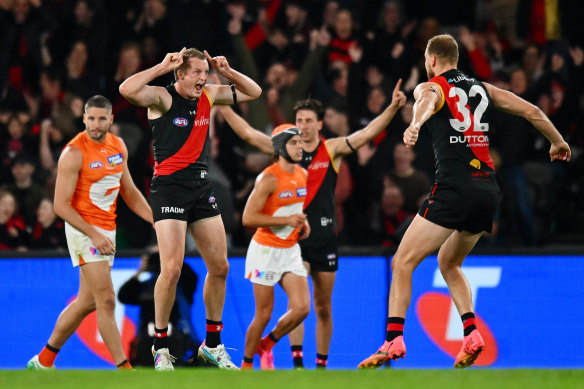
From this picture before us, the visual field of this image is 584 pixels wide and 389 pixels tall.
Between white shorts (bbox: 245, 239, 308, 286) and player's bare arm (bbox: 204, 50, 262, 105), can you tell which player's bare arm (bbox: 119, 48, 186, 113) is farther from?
white shorts (bbox: 245, 239, 308, 286)

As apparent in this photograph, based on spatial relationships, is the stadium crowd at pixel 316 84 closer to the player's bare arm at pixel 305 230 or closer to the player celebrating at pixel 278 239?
the player's bare arm at pixel 305 230

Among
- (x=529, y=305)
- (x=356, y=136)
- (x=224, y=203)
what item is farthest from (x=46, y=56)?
(x=529, y=305)

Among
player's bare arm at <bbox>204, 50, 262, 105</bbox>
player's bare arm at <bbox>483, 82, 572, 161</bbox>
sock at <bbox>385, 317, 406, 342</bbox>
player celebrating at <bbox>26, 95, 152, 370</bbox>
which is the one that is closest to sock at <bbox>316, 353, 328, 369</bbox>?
player celebrating at <bbox>26, 95, 152, 370</bbox>

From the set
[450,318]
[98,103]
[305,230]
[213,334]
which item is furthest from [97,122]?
[450,318]

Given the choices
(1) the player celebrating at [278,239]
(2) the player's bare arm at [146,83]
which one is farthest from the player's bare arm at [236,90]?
(1) the player celebrating at [278,239]

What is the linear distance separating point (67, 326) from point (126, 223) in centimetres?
358

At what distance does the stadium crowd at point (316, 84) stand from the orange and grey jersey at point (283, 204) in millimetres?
2264

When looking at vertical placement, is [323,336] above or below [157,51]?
below

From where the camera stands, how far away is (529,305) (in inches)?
460

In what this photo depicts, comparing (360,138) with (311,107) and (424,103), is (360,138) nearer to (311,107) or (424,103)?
(311,107)

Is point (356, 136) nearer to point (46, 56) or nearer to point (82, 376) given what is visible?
point (82, 376)

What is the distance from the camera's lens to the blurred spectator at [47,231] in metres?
13.1

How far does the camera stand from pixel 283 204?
10484mm

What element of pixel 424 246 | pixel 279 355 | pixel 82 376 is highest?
pixel 424 246
